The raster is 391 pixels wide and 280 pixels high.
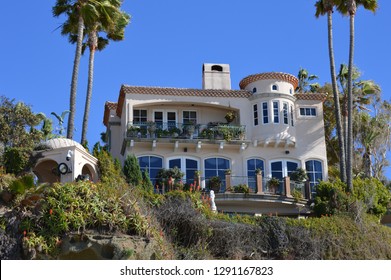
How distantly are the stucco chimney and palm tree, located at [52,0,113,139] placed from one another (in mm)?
6555

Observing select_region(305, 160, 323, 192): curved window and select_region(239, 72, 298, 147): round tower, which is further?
select_region(239, 72, 298, 147): round tower

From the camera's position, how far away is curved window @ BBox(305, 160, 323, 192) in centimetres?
3994

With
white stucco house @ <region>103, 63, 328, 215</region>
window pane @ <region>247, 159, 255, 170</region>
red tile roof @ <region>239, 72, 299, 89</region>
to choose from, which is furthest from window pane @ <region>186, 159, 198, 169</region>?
red tile roof @ <region>239, 72, 299, 89</region>

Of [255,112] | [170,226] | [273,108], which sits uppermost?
[273,108]

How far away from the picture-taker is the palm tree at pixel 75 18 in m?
38.9

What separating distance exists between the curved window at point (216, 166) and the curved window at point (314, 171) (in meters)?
4.09

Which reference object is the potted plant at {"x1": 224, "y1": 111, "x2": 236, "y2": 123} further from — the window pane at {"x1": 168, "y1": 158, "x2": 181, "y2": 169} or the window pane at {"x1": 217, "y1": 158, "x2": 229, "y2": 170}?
the window pane at {"x1": 168, "y1": 158, "x2": 181, "y2": 169}

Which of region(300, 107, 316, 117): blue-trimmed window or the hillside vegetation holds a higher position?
region(300, 107, 316, 117): blue-trimmed window

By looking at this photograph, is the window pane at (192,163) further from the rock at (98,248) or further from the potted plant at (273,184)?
the rock at (98,248)

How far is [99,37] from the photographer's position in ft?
146

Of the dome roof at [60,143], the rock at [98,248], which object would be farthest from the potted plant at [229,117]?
the rock at [98,248]

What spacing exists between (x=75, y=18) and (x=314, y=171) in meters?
14.8

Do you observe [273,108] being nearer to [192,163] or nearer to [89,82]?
[192,163]

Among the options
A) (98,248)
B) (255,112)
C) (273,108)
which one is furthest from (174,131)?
(98,248)
